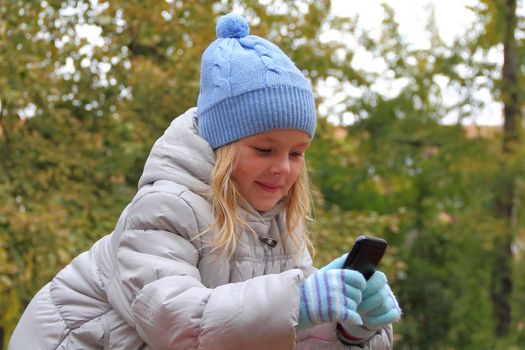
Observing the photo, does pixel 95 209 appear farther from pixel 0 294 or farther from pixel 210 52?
pixel 210 52

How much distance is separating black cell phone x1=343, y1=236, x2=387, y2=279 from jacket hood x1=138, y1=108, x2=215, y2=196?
16.0 inches

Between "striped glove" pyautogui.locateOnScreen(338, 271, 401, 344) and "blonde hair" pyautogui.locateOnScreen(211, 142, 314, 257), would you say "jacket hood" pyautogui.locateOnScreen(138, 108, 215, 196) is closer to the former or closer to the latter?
"blonde hair" pyautogui.locateOnScreen(211, 142, 314, 257)

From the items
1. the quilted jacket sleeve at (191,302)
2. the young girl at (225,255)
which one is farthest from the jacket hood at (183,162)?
the quilted jacket sleeve at (191,302)

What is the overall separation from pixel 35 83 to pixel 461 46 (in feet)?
11.5

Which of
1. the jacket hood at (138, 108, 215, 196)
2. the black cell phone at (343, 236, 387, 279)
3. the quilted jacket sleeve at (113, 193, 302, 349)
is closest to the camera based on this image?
the quilted jacket sleeve at (113, 193, 302, 349)

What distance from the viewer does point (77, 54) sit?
5.68 metres

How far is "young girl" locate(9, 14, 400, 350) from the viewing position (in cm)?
223

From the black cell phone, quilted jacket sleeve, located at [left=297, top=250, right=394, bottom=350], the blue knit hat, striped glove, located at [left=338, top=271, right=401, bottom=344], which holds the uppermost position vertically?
the blue knit hat

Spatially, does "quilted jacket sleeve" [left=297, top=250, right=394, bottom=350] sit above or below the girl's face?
below

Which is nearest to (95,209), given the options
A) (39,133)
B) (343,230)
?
(39,133)

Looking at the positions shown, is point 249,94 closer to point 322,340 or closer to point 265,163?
point 265,163

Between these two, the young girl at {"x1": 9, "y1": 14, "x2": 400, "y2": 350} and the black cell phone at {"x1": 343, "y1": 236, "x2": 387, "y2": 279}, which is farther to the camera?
the black cell phone at {"x1": 343, "y1": 236, "x2": 387, "y2": 279}

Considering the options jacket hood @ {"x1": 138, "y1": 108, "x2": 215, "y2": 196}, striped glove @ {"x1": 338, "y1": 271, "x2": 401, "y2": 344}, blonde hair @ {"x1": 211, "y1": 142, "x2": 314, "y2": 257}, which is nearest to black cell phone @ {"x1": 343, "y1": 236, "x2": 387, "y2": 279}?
striped glove @ {"x1": 338, "y1": 271, "x2": 401, "y2": 344}

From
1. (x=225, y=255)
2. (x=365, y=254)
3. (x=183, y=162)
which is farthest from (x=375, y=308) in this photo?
(x=183, y=162)
